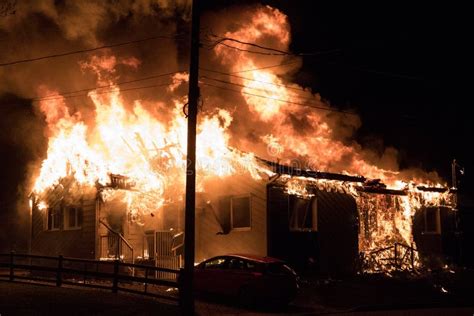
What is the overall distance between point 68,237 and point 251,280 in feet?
36.9

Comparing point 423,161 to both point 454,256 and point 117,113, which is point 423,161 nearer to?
point 454,256

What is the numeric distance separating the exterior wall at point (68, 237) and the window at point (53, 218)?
0.63 feet

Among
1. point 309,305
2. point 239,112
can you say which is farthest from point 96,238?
point 239,112

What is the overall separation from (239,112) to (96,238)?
11.7 m

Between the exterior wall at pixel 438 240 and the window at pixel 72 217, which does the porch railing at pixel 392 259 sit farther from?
the window at pixel 72 217

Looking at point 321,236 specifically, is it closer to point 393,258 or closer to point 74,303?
point 393,258

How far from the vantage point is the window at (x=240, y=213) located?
19344 millimetres

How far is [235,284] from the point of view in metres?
14.3

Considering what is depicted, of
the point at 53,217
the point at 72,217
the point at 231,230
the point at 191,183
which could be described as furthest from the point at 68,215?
the point at 191,183

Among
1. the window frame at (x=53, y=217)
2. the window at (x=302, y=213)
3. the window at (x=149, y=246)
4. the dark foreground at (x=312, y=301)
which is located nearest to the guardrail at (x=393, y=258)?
the dark foreground at (x=312, y=301)

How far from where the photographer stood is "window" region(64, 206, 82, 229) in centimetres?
2184

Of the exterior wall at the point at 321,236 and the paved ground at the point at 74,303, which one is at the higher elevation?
the exterior wall at the point at 321,236

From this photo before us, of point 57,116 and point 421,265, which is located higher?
point 57,116

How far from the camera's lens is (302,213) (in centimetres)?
1975
